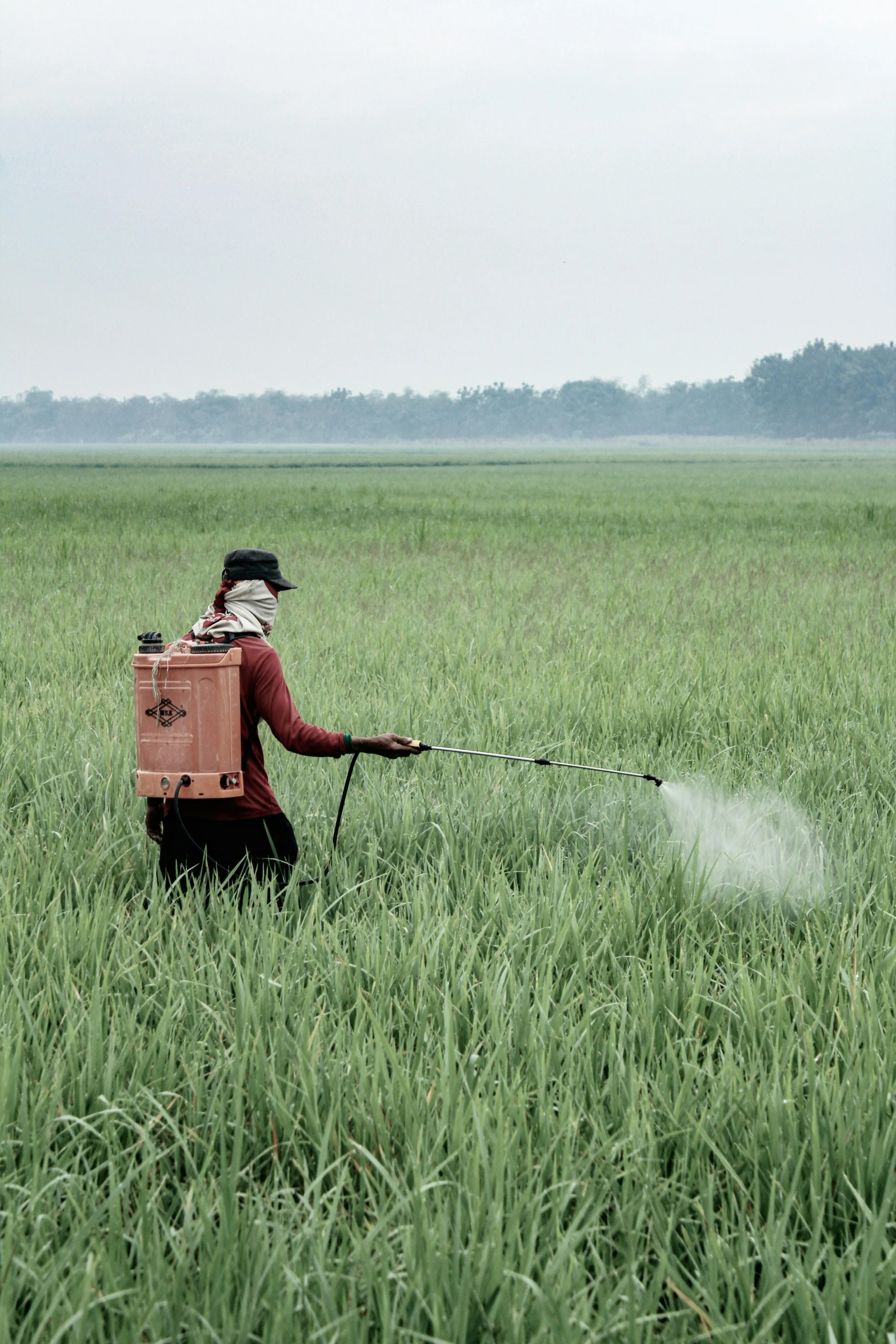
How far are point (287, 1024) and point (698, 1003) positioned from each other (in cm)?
97

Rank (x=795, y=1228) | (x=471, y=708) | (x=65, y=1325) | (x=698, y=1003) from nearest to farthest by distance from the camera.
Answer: (x=65, y=1325) → (x=795, y=1228) → (x=698, y=1003) → (x=471, y=708)

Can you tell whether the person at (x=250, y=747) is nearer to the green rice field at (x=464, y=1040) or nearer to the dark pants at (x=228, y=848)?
the dark pants at (x=228, y=848)

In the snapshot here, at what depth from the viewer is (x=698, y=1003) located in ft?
8.96

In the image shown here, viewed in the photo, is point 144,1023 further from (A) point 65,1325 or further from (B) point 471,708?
(B) point 471,708

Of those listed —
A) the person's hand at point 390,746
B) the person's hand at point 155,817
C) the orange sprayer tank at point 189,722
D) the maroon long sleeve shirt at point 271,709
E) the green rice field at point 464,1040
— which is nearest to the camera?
the green rice field at point 464,1040

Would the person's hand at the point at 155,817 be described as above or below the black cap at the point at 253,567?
below

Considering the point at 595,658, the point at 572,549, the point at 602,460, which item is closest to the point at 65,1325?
the point at 595,658

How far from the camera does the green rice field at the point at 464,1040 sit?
181 cm

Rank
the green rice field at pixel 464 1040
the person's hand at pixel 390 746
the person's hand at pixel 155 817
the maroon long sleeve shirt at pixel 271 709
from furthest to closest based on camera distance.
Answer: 1. the person's hand at pixel 155 817
2. the maroon long sleeve shirt at pixel 271 709
3. the person's hand at pixel 390 746
4. the green rice field at pixel 464 1040

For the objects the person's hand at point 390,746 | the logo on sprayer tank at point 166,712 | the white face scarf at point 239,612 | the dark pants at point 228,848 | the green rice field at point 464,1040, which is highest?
the white face scarf at point 239,612

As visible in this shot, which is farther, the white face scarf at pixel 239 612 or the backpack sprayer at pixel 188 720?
the white face scarf at pixel 239 612

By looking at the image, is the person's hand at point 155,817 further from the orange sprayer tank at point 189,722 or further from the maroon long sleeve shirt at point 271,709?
the orange sprayer tank at point 189,722

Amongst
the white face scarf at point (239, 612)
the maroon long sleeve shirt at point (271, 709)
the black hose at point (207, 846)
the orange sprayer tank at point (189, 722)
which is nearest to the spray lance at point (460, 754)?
the black hose at point (207, 846)

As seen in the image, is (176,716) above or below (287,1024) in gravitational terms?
above
